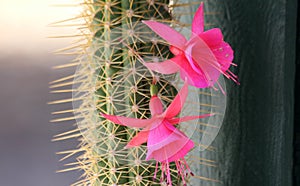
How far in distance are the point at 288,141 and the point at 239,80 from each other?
12cm

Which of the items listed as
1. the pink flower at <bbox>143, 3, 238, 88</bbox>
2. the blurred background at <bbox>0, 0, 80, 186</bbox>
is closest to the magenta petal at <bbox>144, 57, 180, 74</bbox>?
the pink flower at <bbox>143, 3, 238, 88</bbox>

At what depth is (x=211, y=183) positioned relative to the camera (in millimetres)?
734

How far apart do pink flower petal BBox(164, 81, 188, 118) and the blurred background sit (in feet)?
4.38

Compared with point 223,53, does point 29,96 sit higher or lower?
lower

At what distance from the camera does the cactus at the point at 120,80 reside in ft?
1.80

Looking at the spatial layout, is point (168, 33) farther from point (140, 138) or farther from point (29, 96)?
point (29, 96)

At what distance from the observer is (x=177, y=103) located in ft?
1.61

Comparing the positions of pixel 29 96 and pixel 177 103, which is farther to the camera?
pixel 29 96

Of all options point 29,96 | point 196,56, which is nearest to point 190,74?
point 196,56

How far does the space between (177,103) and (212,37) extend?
0.08 metres

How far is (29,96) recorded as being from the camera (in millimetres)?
2066

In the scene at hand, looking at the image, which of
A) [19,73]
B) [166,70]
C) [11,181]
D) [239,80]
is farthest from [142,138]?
[19,73]

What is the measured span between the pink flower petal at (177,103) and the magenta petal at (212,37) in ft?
0.16

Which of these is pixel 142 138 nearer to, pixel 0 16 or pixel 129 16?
pixel 129 16
